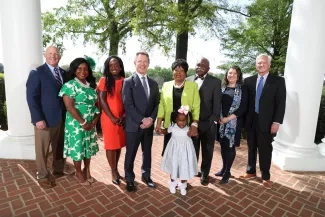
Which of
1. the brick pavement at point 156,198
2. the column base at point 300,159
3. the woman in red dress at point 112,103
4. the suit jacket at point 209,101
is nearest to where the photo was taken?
the brick pavement at point 156,198

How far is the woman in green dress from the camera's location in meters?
3.32

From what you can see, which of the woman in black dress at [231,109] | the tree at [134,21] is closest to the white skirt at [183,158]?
the woman in black dress at [231,109]

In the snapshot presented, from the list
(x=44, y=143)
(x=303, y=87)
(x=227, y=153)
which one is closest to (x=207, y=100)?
(x=227, y=153)

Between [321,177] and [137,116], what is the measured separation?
12.0 ft

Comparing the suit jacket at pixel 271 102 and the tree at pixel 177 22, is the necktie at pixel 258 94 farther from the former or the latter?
the tree at pixel 177 22

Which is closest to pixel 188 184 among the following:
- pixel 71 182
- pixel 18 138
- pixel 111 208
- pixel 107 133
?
pixel 111 208

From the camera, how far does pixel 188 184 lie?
3770 millimetres

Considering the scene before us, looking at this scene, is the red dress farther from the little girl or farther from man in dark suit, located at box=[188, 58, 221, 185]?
man in dark suit, located at box=[188, 58, 221, 185]

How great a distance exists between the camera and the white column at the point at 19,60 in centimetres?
425

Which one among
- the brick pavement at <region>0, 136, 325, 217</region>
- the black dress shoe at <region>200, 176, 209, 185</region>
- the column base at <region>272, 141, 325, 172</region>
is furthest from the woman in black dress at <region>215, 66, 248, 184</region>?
the column base at <region>272, 141, 325, 172</region>

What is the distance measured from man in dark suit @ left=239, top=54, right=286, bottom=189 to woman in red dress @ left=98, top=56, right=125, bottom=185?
2.09 metres

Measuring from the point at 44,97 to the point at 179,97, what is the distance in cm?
198

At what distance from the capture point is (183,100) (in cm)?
332

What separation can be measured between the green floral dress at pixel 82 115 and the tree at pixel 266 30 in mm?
9213
